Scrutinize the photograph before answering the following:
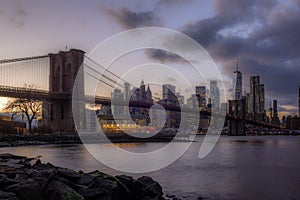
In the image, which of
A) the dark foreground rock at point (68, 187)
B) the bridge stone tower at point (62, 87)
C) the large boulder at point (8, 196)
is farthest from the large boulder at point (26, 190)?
the bridge stone tower at point (62, 87)

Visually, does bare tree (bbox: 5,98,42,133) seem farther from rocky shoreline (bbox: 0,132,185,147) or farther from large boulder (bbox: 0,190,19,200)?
large boulder (bbox: 0,190,19,200)

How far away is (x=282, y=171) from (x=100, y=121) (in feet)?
266

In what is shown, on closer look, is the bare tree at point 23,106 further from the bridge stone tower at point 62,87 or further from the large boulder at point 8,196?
the large boulder at point 8,196

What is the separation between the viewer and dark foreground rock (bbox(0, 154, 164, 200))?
847cm

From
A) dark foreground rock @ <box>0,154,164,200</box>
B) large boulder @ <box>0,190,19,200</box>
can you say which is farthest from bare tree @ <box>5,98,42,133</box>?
large boulder @ <box>0,190,19,200</box>

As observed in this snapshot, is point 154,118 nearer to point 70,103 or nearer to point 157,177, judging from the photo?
point 70,103

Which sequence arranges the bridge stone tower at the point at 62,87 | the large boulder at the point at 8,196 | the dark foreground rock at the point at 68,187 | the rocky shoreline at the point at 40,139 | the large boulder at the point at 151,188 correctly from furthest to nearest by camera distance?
the bridge stone tower at the point at 62,87, the rocky shoreline at the point at 40,139, the large boulder at the point at 151,188, the dark foreground rock at the point at 68,187, the large boulder at the point at 8,196

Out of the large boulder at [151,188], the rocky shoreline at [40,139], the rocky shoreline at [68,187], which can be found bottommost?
the rocky shoreline at [40,139]

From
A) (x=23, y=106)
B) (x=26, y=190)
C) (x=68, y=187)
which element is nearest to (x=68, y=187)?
(x=68, y=187)

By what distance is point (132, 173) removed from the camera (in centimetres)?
2062

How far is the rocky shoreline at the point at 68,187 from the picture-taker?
8469 millimetres

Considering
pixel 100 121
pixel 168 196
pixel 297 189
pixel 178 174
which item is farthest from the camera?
pixel 100 121

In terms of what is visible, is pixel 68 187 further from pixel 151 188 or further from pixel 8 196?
pixel 151 188

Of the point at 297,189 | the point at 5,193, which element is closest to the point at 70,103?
the point at 297,189
